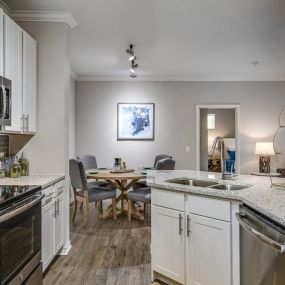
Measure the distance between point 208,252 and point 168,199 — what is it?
1.73 feet

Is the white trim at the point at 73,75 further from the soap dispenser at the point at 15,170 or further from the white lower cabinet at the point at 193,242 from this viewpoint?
the white lower cabinet at the point at 193,242

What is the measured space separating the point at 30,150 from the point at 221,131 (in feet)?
22.0

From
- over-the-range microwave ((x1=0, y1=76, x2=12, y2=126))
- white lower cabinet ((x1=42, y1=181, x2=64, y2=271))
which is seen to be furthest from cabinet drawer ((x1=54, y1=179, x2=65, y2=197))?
over-the-range microwave ((x1=0, y1=76, x2=12, y2=126))

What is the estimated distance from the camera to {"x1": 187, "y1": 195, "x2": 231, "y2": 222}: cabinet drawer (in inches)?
83.7

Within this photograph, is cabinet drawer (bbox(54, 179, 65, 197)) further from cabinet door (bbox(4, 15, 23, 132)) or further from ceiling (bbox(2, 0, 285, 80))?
ceiling (bbox(2, 0, 285, 80))

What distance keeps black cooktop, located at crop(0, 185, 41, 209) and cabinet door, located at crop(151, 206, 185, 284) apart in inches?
41.5

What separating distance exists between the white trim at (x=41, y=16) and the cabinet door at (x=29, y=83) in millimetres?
287

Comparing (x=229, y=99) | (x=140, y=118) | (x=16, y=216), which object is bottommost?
(x=16, y=216)

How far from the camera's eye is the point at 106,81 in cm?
633

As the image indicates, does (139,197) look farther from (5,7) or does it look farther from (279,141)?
(5,7)

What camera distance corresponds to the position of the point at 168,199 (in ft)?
8.33

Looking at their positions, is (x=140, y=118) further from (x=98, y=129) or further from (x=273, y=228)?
(x=273, y=228)

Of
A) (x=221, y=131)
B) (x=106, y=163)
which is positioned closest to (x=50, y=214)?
(x=106, y=163)

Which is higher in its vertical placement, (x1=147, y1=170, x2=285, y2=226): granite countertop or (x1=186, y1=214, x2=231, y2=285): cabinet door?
(x1=147, y1=170, x2=285, y2=226): granite countertop
